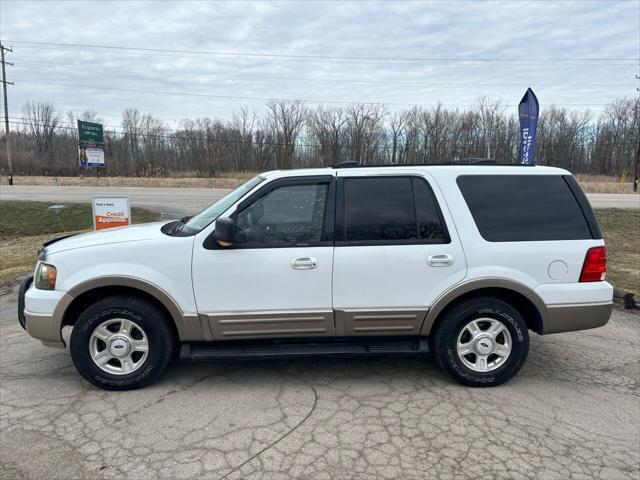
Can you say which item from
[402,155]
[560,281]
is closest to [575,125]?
[402,155]

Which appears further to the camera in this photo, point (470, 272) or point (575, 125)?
point (575, 125)

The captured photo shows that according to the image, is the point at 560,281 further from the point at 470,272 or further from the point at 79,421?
the point at 79,421

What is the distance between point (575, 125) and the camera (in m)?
60.2

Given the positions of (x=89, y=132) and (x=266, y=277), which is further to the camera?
(x=89, y=132)

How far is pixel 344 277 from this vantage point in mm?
3578

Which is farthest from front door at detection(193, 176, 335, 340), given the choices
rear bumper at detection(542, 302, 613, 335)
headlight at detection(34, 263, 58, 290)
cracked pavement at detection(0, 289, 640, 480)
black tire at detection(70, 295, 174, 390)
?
rear bumper at detection(542, 302, 613, 335)

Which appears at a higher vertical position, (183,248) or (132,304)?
(183,248)

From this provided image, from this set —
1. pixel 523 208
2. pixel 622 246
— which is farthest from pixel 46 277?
pixel 622 246

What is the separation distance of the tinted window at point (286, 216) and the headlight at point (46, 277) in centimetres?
152

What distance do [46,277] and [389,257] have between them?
2.80 metres

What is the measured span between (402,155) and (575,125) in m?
23.8

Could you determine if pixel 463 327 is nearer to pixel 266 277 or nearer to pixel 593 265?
pixel 593 265

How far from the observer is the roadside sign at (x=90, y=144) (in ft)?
137

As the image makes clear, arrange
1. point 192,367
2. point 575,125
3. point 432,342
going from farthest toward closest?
point 575,125
point 192,367
point 432,342
